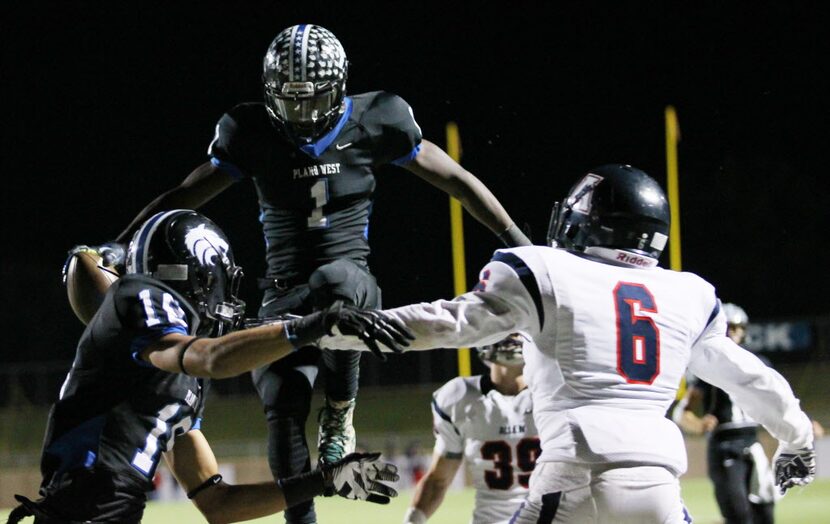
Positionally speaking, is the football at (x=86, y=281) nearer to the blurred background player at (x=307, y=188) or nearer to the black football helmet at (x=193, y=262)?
the blurred background player at (x=307, y=188)

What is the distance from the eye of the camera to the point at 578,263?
3.39 metres

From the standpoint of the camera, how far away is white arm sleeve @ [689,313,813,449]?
3719mm

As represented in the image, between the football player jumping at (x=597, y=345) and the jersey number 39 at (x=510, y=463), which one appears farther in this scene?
the jersey number 39 at (x=510, y=463)

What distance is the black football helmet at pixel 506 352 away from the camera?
5.62 meters

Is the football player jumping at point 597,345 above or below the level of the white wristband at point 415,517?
above

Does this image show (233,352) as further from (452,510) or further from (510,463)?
(452,510)

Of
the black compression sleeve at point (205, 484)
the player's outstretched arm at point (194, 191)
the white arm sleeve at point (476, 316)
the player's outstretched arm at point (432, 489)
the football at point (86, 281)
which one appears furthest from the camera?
the player's outstretched arm at point (432, 489)

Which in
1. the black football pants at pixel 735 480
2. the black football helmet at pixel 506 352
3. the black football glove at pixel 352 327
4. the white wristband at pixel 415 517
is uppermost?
the black football glove at pixel 352 327

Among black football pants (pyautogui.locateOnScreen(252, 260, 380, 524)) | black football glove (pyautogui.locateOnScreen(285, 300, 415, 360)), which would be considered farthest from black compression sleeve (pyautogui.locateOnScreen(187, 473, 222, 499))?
black football glove (pyautogui.locateOnScreen(285, 300, 415, 360))

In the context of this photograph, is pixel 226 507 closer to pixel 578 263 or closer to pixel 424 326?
pixel 424 326

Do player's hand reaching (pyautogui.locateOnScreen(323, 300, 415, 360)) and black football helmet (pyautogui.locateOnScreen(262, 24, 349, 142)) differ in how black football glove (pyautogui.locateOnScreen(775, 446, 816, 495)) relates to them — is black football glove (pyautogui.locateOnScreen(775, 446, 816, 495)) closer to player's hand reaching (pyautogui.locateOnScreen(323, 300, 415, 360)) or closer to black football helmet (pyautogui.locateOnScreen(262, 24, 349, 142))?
player's hand reaching (pyautogui.locateOnScreen(323, 300, 415, 360))

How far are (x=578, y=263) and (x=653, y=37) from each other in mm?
16977

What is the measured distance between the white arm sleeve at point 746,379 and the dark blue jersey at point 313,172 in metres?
1.40

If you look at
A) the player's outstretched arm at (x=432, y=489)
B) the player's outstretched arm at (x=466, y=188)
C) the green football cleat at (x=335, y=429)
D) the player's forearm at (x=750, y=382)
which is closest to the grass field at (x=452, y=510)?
the player's outstretched arm at (x=432, y=489)
